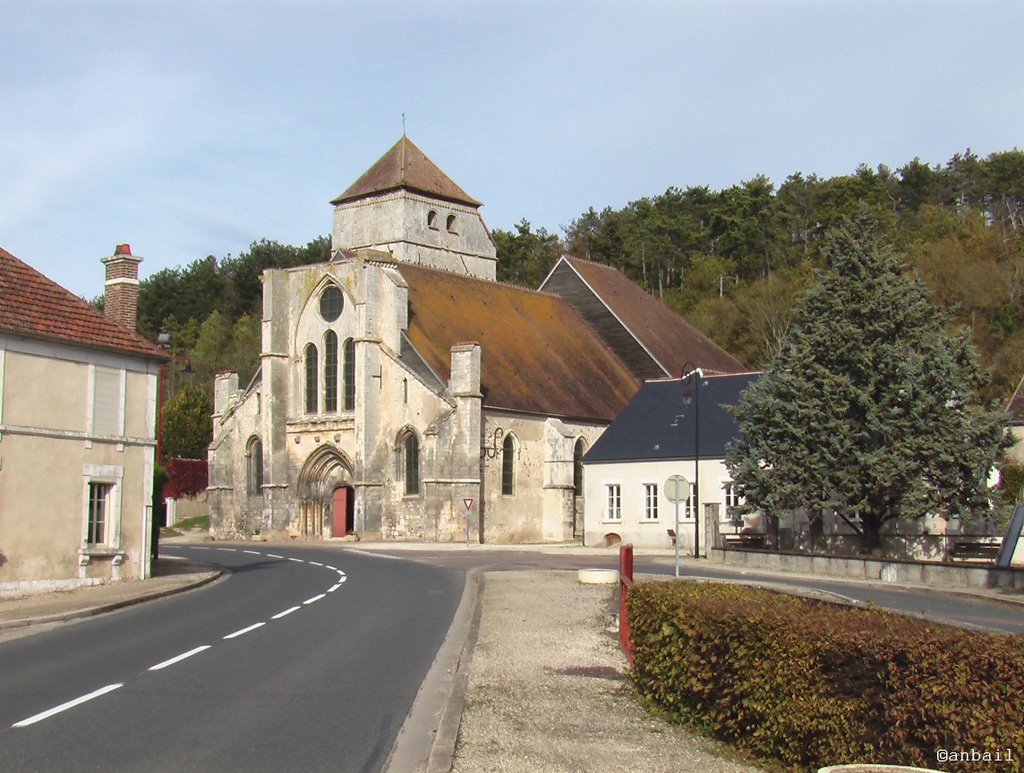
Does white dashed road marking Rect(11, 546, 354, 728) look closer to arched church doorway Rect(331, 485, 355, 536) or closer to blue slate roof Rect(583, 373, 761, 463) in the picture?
blue slate roof Rect(583, 373, 761, 463)

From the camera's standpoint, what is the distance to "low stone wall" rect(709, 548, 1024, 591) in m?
27.4

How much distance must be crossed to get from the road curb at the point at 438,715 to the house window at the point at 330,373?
4014 centimetres

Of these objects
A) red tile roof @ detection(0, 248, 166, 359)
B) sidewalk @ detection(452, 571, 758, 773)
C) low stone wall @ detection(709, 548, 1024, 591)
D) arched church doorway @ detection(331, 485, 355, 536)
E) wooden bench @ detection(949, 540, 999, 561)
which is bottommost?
sidewalk @ detection(452, 571, 758, 773)

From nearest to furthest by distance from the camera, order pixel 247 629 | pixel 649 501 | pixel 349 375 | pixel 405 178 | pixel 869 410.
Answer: pixel 247 629
pixel 869 410
pixel 649 501
pixel 349 375
pixel 405 178

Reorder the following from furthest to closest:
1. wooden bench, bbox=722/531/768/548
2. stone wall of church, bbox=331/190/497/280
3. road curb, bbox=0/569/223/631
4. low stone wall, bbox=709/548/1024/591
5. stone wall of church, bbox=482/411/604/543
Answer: stone wall of church, bbox=331/190/497/280 < stone wall of church, bbox=482/411/604/543 < wooden bench, bbox=722/531/768/548 < low stone wall, bbox=709/548/1024/591 < road curb, bbox=0/569/223/631

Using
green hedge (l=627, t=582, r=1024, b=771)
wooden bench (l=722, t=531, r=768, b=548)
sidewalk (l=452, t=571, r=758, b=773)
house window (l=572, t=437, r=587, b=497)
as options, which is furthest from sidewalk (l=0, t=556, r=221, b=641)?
house window (l=572, t=437, r=587, b=497)

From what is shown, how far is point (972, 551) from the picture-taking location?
31672mm

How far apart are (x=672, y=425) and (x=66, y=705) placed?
→ 38.0 m

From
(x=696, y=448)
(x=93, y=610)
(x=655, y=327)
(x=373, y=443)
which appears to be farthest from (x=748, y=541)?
(x=655, y=327)

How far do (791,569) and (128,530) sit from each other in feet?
55.3

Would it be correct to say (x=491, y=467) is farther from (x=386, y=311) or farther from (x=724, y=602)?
(x=724, y=602)

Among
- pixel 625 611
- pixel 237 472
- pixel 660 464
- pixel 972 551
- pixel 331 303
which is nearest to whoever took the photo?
pixel 625 611

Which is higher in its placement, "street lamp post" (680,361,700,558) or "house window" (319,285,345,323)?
"house window" (319,285,345,323)

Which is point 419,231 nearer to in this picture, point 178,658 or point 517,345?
point 517,345
